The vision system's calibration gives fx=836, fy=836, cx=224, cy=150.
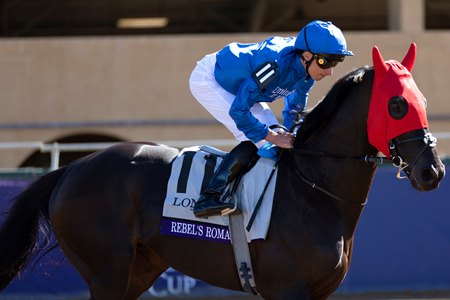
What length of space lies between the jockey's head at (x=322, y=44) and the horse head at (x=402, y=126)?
0.26m

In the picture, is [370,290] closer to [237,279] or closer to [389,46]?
[237,279]

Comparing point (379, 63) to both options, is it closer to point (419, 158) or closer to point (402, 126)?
point (402, 126)

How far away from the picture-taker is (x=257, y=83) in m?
4.82

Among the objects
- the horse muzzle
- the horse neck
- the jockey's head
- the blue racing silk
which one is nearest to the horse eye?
the horse muzzle

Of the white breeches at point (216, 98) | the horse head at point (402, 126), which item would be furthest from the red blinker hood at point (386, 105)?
the white breeches at point (216, 98)

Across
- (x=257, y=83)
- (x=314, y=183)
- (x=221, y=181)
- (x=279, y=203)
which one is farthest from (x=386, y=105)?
(x=221, y=181)

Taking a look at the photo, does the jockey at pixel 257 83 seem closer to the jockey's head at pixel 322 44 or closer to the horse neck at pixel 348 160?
the jockey's head at pixel 322 44

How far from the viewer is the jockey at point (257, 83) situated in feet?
15.8

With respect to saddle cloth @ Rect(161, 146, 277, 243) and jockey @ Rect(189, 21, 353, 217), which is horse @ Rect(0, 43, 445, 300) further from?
jockey @ Rect(189, 21, 353, 217)

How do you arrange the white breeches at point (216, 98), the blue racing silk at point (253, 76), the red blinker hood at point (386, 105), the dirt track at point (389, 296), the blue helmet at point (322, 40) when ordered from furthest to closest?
the dirt track at point (389, 296)
the white breeches at point (216, 98)
the blue racing silk at point (253, 76)
the blue helmet at point (322, 40)
the red blinker hood at point (386, 105)

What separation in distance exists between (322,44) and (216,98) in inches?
33.0

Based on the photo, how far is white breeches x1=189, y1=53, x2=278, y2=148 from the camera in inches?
205

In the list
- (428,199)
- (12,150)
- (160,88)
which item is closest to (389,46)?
(160,88)

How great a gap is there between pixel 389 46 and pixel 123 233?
8490 millimetres
